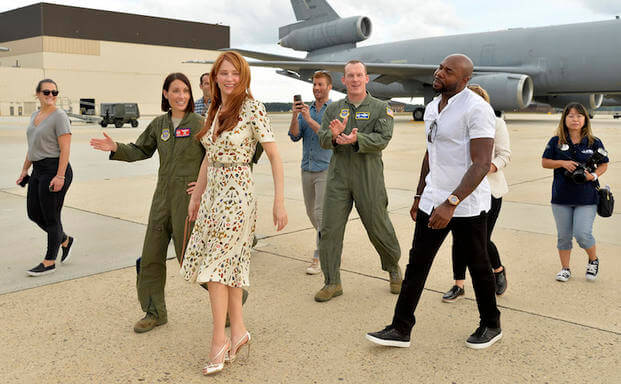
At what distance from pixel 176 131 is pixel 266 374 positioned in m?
1.58

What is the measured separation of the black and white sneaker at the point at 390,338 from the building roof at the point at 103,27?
2361 inches

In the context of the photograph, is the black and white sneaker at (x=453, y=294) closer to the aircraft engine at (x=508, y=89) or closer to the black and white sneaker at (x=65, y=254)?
the black and white sneaker at (x=65, y=254)

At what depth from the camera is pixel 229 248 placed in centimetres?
289

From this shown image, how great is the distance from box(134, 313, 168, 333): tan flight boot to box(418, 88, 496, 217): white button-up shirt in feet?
6.05

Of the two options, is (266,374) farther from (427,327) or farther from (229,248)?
(427,327)

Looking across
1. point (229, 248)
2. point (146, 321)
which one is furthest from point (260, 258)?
point (229, 248)

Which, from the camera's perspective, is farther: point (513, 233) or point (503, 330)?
point (513, 233)

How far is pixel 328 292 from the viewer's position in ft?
13.1

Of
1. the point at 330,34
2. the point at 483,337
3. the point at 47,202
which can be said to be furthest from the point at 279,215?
the point at 330,34

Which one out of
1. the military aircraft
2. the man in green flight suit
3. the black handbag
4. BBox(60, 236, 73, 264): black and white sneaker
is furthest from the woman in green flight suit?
the military aircraft

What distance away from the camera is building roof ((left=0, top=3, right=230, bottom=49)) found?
178 ft

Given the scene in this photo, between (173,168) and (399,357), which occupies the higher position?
(173,168)

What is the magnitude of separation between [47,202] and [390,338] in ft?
10.4

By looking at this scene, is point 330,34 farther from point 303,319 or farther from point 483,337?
point 483,337
